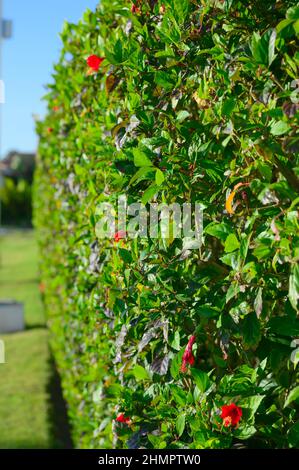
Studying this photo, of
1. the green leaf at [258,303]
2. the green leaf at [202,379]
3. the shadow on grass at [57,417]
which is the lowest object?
the shadow on grass at [57,417]

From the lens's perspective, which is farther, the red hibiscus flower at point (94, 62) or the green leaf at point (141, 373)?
the red hibiscus flower at point (94, 62)

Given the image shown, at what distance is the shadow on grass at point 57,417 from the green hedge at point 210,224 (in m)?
3.08

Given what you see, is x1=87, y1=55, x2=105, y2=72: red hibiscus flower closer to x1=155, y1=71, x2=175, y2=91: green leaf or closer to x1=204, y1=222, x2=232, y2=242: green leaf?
x1=155, y1=71, x2=175, y2=91: green leaf

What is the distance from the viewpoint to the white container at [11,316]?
9852 mm

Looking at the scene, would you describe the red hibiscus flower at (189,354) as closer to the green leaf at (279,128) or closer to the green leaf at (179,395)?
the green leaf at (179,395)

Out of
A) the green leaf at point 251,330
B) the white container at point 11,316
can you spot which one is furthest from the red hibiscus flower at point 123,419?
the white container at point 11,316

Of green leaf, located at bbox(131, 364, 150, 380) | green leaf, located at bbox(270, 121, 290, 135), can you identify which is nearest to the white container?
green leaf, located at bbox(131, 364, 150, 380)

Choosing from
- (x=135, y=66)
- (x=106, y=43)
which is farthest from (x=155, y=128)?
(x=106, y=43)

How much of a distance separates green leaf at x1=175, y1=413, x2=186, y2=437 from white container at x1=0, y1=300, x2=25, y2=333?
26.0 ft

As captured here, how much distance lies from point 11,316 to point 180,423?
8.04m

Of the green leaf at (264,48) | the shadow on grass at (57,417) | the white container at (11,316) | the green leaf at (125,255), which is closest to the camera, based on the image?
the green leaf at (264,48)

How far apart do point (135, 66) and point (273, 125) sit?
0.70m

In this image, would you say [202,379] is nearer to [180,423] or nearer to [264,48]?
[180,423]

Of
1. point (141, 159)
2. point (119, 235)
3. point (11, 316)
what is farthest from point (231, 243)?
point (11, 316)
